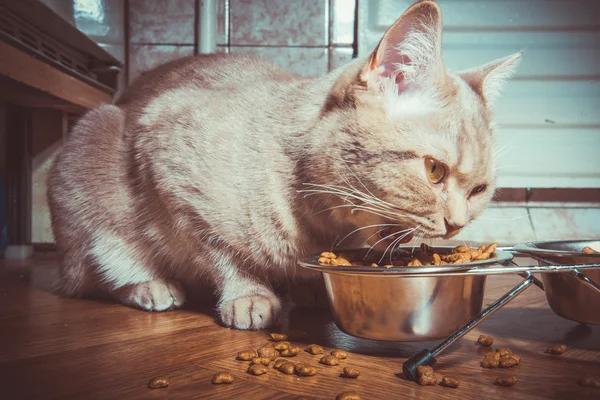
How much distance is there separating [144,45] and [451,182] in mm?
2389

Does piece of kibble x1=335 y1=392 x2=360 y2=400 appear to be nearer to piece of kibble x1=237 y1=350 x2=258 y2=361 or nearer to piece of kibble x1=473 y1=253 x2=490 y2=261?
piece of kibble x1=237 y1=350 x2=258 y2=361

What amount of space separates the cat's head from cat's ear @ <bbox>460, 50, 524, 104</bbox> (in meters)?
0.09

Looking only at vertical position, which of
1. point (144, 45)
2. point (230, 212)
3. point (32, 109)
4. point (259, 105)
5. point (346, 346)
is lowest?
point (346, 346)

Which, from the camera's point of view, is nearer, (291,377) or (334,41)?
(291,377)

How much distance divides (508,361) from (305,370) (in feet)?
1.17

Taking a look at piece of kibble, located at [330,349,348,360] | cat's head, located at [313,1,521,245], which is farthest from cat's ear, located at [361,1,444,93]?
piece of kibble, located at [330,349,348,360]

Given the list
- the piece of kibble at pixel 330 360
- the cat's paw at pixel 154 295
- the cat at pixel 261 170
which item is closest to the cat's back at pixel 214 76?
the cat at pixel 261 170

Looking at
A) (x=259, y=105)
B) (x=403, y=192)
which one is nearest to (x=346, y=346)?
(x=403, y=192)

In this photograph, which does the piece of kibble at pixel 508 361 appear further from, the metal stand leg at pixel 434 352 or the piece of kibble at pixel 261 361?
the piece of kibble at pixel 261 361

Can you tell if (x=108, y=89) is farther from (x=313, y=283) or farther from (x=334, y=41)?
(x=313, y=283)

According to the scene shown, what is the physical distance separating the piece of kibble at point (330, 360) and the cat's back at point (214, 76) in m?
0.76

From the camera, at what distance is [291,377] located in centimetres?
93

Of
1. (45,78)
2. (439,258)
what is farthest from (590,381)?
(45,78)

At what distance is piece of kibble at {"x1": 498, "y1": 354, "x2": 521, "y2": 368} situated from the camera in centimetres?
97
